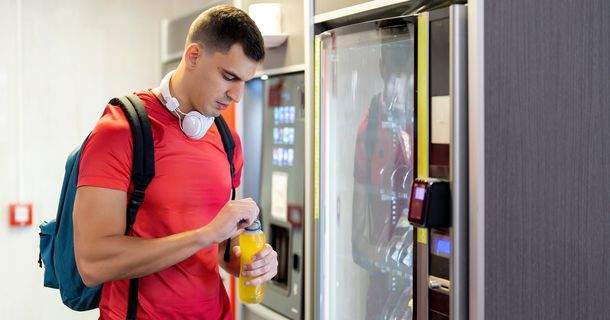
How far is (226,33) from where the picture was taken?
6.28ft

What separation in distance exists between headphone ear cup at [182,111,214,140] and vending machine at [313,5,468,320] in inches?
24.9

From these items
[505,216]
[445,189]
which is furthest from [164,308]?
[505,216]

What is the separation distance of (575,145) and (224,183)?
115cm

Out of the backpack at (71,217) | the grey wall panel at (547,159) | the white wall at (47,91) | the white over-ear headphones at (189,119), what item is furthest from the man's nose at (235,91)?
the white wall at (47,91)

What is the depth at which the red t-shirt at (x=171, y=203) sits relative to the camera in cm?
185

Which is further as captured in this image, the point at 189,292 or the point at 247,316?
the point at 247,316

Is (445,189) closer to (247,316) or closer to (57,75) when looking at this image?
(247,316)

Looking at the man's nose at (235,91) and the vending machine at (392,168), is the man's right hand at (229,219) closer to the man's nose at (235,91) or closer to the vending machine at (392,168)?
the man's nose at (235,91)

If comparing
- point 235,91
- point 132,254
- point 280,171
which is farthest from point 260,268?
point 280,171

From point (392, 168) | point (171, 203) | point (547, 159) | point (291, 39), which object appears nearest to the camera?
point (171, 203)

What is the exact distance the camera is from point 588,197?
2.22 m

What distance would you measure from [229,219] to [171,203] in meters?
0.20

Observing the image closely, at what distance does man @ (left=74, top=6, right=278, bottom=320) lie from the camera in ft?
5.75

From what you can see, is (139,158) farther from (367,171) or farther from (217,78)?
(367,171)
